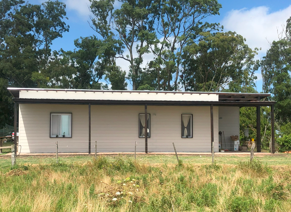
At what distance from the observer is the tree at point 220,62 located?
96.3 feet

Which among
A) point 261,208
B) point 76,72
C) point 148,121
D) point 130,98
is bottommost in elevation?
point 261,208

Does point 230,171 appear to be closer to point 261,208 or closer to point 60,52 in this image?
point 261,208

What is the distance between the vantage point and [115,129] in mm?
16250

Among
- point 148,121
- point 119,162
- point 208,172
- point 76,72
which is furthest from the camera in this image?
point 76,72

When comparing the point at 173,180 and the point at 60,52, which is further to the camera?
the point at 60,52

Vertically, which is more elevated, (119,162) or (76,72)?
(76,72)

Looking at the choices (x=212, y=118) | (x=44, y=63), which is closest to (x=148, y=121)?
(x=212, y=118)

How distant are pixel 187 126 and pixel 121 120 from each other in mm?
3437

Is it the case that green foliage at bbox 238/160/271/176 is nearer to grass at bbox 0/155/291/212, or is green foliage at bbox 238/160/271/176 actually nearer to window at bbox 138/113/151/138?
grass at bbox 0/155/291/212

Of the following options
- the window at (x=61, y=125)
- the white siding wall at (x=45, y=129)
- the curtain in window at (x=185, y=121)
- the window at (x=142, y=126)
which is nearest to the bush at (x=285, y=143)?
the curtain in window at (x=185, y=121)

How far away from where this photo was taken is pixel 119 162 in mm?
10367

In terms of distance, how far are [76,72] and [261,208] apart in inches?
1085

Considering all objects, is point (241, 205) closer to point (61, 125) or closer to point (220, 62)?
point (61, 125)

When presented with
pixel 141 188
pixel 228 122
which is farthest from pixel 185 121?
pixel 141 188
